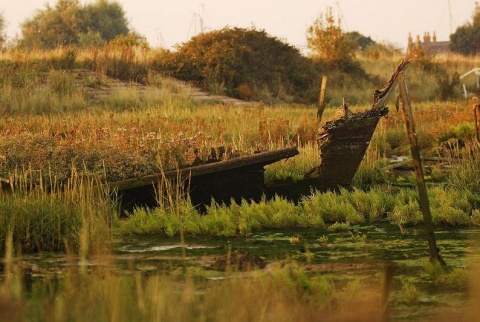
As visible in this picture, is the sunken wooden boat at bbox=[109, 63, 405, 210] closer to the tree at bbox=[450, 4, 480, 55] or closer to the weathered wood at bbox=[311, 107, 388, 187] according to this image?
the weathered wood at bbox=[311, 107, 388, 187]

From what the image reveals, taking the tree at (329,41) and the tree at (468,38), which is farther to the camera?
the tree at (468,38)

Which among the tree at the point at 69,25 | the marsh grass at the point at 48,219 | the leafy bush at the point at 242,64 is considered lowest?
the marsh grass at the point at 48,219

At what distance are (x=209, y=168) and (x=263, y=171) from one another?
87 centimetres

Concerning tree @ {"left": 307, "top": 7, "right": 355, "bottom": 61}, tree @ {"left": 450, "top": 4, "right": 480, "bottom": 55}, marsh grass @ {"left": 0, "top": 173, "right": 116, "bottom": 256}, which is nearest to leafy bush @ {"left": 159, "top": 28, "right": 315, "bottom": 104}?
tree @ {"left": 307, "top": 7, "right": 355, "bottom": 61}

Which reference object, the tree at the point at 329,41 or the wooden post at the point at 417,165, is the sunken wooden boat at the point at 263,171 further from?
the tree at the point at 329,41

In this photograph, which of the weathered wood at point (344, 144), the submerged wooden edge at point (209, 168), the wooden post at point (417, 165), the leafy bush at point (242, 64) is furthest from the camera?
the leafy bush at point (242, 64)

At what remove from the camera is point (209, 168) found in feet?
35.6

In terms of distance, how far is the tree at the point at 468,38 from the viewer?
7244 centimetres

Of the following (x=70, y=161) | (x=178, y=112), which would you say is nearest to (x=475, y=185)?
(x=70, y=161)

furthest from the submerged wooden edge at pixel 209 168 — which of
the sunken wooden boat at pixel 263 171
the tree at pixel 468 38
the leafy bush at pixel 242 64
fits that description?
the tree at pixel 468 38

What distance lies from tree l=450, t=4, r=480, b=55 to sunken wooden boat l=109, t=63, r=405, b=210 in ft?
203

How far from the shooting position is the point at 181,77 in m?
31.6

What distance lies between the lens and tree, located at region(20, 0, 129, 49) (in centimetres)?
6394

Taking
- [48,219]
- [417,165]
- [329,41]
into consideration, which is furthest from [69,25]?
[417,165]
